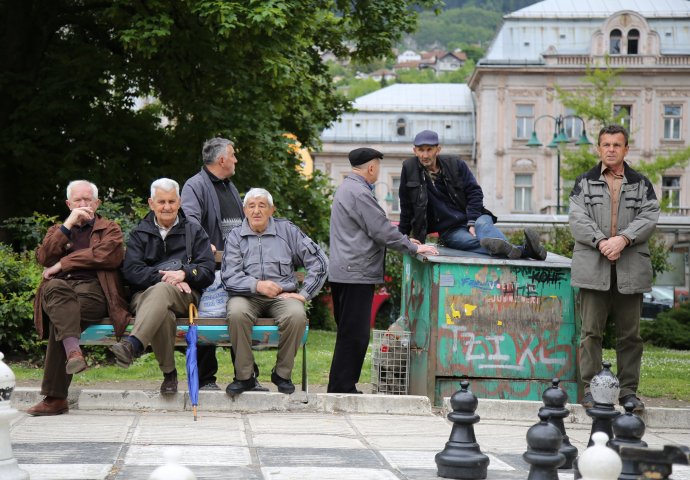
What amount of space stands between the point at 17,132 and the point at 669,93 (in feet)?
185

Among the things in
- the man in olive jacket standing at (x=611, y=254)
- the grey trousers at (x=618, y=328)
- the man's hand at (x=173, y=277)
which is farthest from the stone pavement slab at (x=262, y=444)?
the man's hand at (x=173, y=277)

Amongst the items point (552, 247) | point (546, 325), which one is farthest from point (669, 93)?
point (546, 325)

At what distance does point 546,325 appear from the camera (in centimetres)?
1012

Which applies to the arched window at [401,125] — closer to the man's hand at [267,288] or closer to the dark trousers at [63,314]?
the man's hand at [267,288]

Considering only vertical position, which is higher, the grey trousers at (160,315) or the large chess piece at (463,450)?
the grey trousers at (160,315)

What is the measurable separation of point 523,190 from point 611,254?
6420 cm

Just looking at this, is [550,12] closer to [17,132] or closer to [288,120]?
[288,120]

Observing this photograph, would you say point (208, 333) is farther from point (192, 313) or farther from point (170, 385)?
point (170, 385)

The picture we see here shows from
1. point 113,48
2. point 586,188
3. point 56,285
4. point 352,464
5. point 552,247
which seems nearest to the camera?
point 352,464

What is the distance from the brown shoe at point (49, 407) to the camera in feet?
29.7

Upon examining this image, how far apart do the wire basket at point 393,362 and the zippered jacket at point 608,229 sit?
5.68 feet

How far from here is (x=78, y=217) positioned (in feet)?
30.4

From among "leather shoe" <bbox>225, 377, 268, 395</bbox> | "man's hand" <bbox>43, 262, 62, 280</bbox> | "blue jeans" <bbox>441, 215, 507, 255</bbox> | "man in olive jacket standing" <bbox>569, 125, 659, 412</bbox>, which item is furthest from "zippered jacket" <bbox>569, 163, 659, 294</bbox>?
"man's hand" <bbox>43, 262, 62, 280</bbox>

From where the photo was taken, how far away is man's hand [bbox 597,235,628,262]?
9.33 metres
